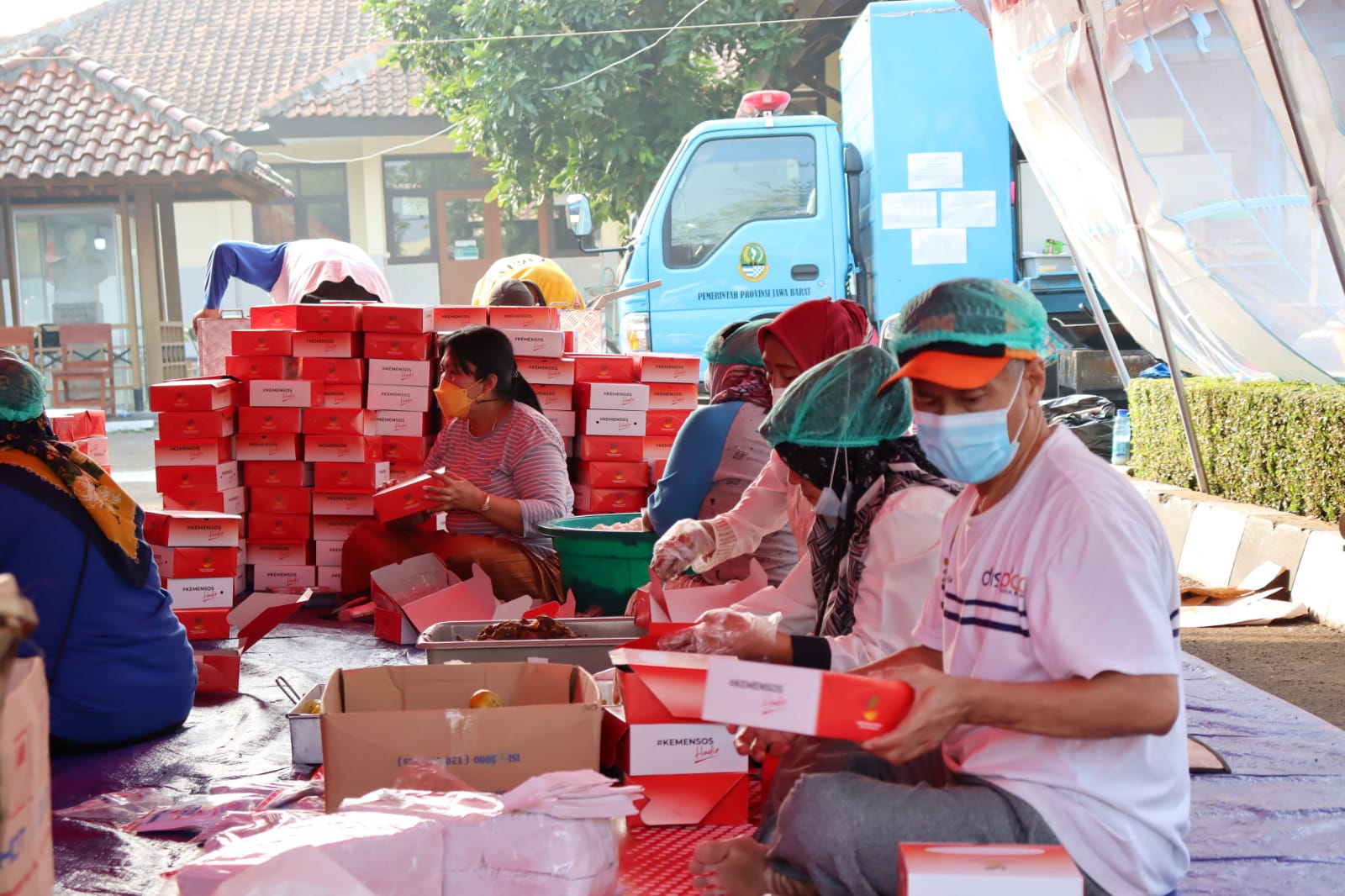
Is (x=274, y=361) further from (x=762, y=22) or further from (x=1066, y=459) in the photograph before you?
(x=762, y=22)

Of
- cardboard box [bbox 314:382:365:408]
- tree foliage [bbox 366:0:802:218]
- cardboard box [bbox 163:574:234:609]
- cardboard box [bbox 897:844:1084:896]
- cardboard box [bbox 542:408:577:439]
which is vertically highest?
tree foliage [bbox 366:0:802:218]

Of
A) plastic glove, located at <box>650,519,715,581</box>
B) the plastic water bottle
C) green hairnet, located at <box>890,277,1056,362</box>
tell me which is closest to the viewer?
green hairnet, located at <box>890,277,1056,362</box>

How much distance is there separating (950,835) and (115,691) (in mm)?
2636

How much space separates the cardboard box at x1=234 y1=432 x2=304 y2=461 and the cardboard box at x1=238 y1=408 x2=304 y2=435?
0.03 metres

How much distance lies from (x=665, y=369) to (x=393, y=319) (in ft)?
4.61

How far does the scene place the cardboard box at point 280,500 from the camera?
6449 mm

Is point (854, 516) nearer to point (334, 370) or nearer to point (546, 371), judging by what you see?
point (546, 371)

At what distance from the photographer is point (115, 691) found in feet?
12.3

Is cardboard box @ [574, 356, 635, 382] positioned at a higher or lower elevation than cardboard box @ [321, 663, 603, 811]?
higher

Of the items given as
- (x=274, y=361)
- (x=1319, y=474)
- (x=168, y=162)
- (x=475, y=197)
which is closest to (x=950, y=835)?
(x=1319, y=474)

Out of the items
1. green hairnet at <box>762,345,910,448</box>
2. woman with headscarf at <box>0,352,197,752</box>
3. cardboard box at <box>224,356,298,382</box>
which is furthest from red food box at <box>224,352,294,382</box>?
green hairnet at <box>762,345,910,448</box>

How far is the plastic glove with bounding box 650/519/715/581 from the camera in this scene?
144 inches

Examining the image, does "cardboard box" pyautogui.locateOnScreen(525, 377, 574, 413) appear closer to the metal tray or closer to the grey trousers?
the metal tray

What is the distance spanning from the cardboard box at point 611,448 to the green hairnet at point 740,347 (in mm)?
2317
